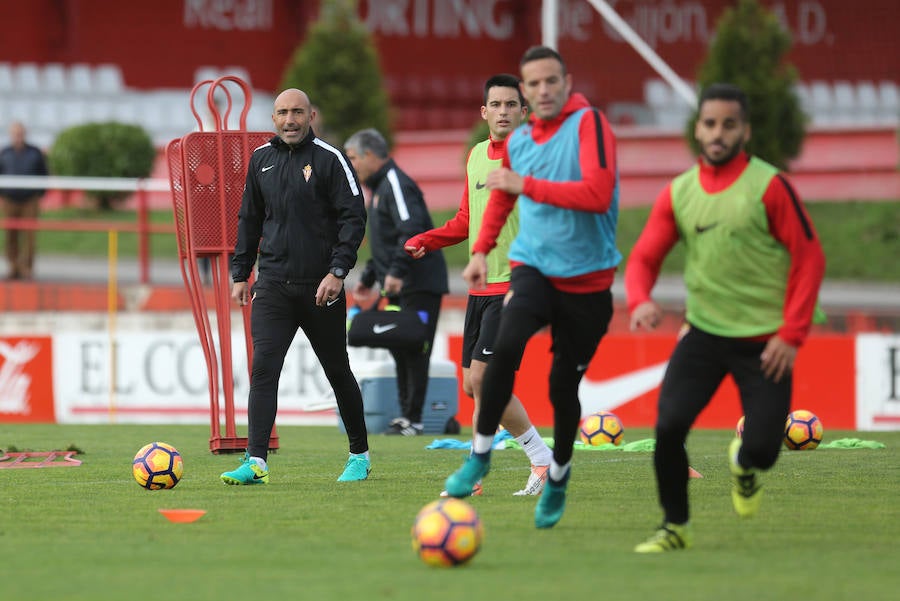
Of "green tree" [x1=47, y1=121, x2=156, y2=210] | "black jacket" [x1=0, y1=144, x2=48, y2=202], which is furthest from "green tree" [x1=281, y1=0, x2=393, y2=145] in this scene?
"black jacket" [x1=0, y1=144, x2=48, y2=202]

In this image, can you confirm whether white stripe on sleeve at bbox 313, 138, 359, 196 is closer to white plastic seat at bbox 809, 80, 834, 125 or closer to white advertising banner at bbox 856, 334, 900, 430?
white advertising banner at bbox 856, 334, 900, 430

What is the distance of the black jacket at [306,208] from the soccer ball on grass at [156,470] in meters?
1.13

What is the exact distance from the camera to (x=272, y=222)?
8.79 metres

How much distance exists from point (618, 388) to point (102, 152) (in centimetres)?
1146

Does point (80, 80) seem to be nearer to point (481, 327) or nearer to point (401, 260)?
point (401, 260)

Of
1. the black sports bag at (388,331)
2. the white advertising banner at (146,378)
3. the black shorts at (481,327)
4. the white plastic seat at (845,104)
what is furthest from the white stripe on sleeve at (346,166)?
the white plastic seat at (845,104)

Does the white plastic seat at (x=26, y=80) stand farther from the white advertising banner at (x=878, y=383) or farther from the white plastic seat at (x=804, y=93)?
the white advertising banner at (x=878, y=383)

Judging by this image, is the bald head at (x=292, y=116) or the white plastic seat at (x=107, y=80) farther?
the white plastic seat at (x=107, y=80)

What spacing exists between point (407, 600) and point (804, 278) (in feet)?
6.84

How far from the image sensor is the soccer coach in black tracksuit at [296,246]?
8.70 m

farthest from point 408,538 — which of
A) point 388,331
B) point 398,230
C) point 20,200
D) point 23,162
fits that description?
point 23,162

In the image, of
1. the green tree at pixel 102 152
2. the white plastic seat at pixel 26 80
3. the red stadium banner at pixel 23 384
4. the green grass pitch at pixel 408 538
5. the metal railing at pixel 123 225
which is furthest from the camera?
the white plastic seat at pixel 26 80

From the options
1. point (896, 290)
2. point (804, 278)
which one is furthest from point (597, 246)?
point (896, 290)

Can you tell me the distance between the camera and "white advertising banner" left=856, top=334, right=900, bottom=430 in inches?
624
